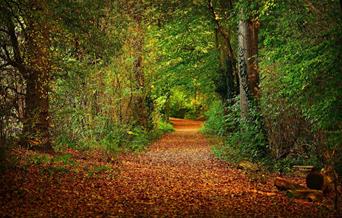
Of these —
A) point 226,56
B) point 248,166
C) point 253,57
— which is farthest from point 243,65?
point 226,56

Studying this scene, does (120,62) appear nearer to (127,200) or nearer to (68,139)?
(68,139)

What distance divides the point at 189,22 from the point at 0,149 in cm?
1588

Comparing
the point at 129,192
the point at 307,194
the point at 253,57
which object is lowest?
the point at 307,194

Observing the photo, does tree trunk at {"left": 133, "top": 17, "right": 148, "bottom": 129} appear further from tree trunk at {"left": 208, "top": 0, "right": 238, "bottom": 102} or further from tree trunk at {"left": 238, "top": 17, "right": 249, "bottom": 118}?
tree trunk at {"left": 238, "top": 17, "right": 249, "bottom": 118}

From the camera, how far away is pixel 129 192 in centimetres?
851

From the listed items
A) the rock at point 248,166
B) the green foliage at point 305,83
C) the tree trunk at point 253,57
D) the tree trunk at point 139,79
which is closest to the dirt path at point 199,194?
the rock at point 248,166

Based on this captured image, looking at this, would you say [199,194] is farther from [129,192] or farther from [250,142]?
[250,142]

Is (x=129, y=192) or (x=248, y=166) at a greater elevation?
(x=129, y=192)

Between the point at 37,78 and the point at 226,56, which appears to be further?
the point at 226,56

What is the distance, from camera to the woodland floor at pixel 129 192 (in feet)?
22.7

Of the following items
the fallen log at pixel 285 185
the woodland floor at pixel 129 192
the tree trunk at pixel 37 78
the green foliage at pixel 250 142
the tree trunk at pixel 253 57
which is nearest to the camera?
the woodland floor at pixel 129 192

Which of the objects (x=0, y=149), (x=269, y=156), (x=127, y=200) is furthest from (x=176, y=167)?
(x=0, y=149)

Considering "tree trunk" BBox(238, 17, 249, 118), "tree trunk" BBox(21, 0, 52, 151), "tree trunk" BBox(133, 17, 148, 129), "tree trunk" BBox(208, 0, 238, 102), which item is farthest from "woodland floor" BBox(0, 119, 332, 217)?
"tree trunk" BBox(208, 0, 238, 102)

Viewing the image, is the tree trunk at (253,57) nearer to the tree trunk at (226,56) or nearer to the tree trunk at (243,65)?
the tree trunk at (243,65)
